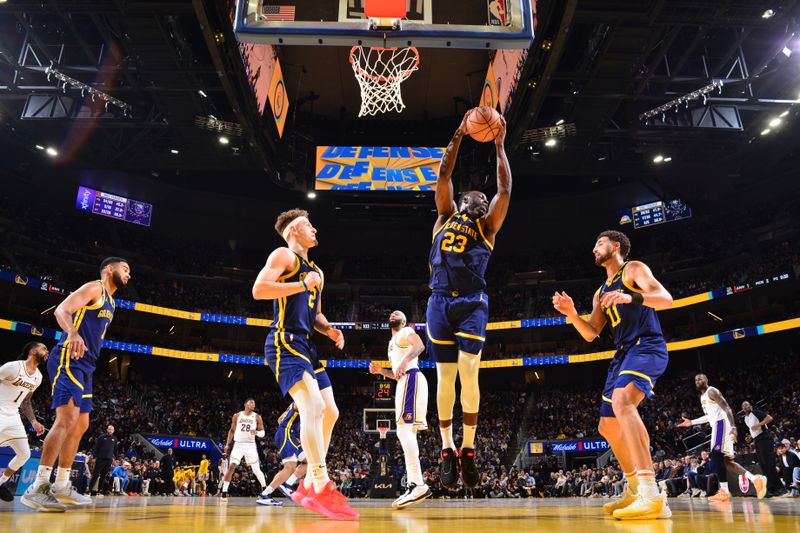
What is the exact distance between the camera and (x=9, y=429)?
22.8ft

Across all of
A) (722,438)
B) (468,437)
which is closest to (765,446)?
(722,438)

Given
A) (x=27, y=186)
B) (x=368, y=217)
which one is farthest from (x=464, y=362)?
(x=27, y=186)

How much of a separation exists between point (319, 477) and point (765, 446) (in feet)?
31.7

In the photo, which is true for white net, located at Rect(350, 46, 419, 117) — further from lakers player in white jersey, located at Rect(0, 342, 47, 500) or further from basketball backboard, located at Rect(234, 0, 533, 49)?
lakers player in white jersey, located at Rect(0, 342, 47, 500)

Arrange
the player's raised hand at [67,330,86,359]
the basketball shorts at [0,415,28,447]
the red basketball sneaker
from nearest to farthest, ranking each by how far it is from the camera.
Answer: the red basketball sneaker < the player's raised hand at [67,330,86,359] < the basketball shorts at [0,415,28,447]

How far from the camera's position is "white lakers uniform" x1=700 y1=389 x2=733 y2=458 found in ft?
30.0

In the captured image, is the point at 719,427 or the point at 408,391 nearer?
the point at 408,391

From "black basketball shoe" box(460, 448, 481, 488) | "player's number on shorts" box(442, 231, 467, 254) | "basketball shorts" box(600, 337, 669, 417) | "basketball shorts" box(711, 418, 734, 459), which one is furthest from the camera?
"basketball shorts" box(711, 418, 734, 459)

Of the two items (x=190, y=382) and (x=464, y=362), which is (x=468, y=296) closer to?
(x=464, y=362)

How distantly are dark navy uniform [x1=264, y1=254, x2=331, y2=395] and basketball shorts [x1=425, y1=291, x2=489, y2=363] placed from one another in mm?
1010

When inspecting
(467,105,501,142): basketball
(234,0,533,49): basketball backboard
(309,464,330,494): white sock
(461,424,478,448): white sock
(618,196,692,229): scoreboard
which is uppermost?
(618,196,692,229): scoreboard

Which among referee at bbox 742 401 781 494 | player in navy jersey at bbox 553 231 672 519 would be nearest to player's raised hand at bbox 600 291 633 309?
player in navy jersey at bbox 553 231 672 519

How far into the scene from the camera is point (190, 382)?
31.6 meters

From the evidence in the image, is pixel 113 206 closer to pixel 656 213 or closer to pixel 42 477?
pixel 42 477
